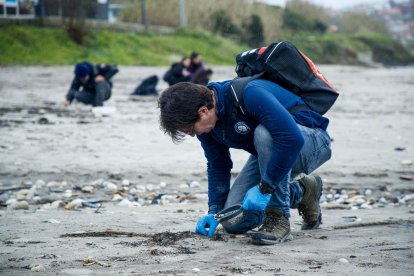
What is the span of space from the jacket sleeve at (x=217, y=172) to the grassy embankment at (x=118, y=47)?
870 inches

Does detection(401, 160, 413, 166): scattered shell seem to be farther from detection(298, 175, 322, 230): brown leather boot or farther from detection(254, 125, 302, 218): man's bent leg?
detection(254, 125, 302, 218): man's bent leg

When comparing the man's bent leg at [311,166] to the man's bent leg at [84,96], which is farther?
the man's bent leg at [84,96]

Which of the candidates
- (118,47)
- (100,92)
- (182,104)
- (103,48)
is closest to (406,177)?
(182,104)

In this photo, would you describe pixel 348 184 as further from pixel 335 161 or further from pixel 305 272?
pixel 305 272

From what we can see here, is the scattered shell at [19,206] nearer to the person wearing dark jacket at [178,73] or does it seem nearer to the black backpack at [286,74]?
the black backpack at [286,74]

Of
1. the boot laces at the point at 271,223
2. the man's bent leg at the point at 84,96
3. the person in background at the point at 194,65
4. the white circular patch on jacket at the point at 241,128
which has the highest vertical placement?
the white circular patch on jacket at the point at 241,128

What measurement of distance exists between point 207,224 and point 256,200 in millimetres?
571

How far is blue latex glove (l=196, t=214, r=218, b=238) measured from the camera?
4.59m

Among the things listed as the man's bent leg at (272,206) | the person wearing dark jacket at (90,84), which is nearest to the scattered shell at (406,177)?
the man's bent leg at (272,206)

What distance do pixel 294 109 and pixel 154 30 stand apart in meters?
36.4

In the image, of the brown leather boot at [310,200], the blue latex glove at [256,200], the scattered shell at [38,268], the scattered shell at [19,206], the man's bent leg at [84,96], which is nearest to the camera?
the scattered shell at [38,268]

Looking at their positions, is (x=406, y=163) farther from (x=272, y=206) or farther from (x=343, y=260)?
(x=343, y=260)

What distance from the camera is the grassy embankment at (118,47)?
28.0 metres

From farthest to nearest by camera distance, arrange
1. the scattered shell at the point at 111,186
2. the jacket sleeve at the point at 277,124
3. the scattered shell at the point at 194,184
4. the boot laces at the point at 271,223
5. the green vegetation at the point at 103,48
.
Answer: the green vegetation at the point at 103,48 < the scattered shell at the point at 194,184 < the scattered shell at the point at 111,186 < the boot laces at the point at 271,223 < the jacket sleeve at the point at 277,124
